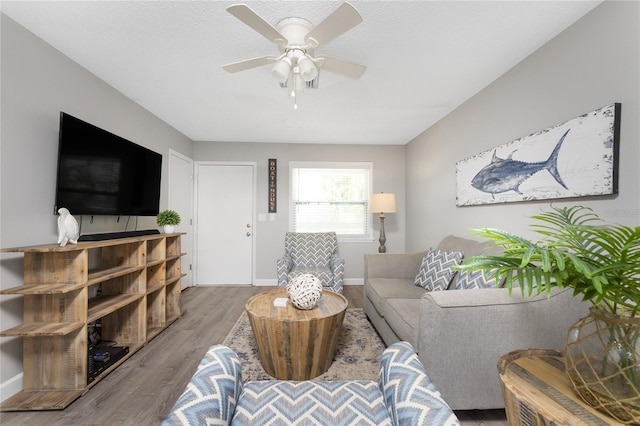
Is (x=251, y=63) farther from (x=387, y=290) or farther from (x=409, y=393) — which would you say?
(x=387, y=290)

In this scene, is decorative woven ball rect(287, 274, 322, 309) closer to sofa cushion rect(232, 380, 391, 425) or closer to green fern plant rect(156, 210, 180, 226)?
sofa cushion rect(232, 380, 391, 425)

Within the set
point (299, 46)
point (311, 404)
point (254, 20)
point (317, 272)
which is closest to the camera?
point (311, 404)

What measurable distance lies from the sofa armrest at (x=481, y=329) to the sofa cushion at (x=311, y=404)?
474 millimetres

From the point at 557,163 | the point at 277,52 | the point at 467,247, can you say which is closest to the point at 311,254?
the point at 467,247

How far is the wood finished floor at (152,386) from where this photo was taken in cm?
153

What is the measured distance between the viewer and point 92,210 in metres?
2.10

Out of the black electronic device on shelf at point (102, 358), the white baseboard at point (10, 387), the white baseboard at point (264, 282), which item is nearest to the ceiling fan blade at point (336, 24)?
the black electronic device on shelf at point (102, 358)

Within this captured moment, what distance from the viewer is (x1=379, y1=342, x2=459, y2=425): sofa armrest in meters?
0.79

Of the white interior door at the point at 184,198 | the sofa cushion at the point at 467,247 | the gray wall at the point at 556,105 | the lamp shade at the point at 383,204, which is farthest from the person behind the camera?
the lamp shade at the point at 383,204

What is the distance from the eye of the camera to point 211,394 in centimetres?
87

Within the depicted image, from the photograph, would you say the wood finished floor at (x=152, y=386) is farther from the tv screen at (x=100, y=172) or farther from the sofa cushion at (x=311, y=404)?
the tv screen at (x=100, y=172)

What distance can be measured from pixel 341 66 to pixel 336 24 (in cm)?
39

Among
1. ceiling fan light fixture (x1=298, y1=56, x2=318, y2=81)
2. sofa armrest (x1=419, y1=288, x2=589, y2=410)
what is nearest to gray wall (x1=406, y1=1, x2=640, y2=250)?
sofa armrest (x1=419, y1=288, x2=589, y2=410)

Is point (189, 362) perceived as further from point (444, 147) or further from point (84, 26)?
point (444, 147)
